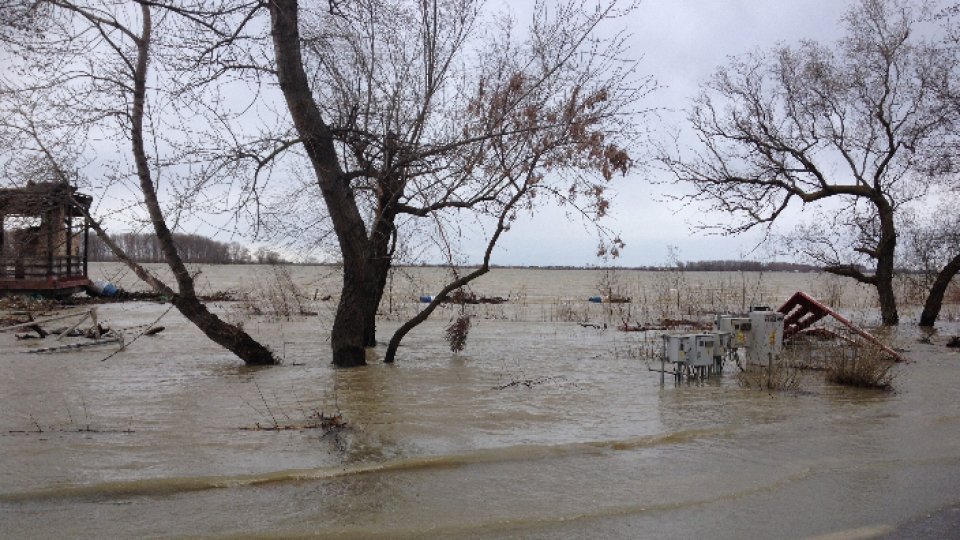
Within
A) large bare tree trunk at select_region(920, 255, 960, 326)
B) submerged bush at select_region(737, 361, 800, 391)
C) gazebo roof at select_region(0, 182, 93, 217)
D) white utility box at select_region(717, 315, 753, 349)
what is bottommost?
submerged bush at select_region(737, 361, 800, 391)

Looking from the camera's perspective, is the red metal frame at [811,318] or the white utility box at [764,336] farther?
the red metal frame at [811,318]

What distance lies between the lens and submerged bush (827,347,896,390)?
11.8 metres

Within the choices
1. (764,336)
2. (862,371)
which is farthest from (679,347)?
(862,371)

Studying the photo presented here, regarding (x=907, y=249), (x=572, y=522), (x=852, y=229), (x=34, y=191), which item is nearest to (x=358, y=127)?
(x=34, y=191)

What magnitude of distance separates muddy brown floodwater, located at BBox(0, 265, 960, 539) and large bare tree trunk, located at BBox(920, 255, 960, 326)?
7856 mm

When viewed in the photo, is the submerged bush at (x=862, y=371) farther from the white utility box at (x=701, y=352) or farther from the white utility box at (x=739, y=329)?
the white utility box at (x=701, y=352)

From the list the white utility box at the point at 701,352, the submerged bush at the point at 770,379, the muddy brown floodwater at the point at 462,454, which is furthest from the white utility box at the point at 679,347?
the submerged bush at the point at 770,379

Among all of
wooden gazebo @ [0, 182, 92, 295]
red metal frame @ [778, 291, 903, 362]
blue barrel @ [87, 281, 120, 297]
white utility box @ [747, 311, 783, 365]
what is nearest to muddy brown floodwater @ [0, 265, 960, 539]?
white utility box @ [747, 311, 783, 365]

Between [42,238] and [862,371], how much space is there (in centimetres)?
2336

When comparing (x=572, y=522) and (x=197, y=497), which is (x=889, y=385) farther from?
(x=197, y=497)

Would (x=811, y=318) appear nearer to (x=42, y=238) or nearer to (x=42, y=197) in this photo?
(x=42, y=197)

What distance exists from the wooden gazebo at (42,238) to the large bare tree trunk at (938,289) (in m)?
20.6

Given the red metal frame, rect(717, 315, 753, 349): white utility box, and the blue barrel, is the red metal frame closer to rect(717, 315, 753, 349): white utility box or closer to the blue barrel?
rect(717, 315, 753, 349): white utility box

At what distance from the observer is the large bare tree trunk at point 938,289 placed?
68.0ft
